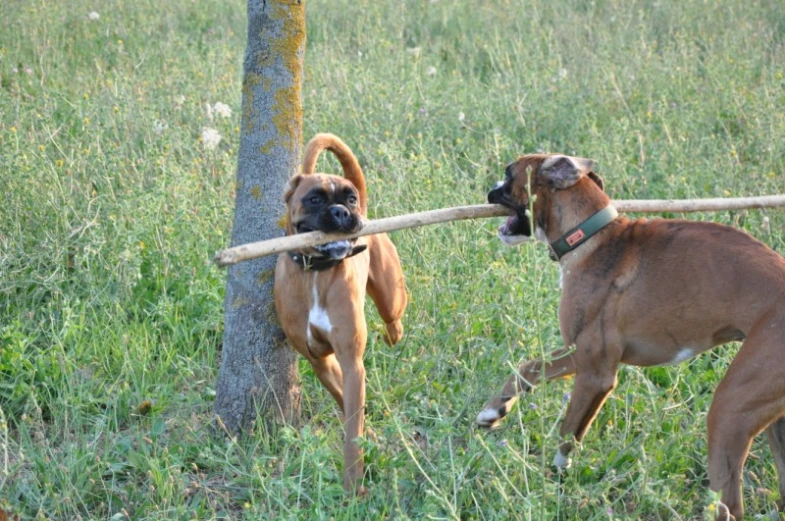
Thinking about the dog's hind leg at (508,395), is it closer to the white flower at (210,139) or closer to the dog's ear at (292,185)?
the dog's ear at (292,185)

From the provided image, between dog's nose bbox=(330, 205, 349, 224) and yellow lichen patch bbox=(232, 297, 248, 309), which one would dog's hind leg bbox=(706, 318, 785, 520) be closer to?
dog's nose bbox=(330, 205, 349, 224)

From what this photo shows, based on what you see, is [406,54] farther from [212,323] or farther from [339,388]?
[339,388]

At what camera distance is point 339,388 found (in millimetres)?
4746

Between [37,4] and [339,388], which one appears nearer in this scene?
[339,388]

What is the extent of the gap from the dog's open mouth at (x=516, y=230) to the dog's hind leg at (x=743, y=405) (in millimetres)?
1249

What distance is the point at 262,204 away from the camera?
4.80 metres

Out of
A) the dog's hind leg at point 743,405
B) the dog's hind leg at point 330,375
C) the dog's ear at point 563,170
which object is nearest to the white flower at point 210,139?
the dog's hind leg at point 330,375

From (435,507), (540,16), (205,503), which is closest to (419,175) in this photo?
(205,503)

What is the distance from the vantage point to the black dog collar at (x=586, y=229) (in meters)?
4.61

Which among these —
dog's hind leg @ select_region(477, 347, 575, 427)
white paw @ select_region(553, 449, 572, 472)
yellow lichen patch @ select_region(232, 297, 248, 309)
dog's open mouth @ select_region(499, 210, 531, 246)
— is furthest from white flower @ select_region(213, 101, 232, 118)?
white paw @ select_region(553, 449, 572, 472)

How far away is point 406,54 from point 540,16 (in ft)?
6.58

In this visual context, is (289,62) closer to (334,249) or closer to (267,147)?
(267,147)

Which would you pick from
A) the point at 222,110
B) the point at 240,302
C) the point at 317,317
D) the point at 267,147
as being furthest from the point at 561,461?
the point at 222,110

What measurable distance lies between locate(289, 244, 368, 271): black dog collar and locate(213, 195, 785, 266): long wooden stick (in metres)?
0.19
